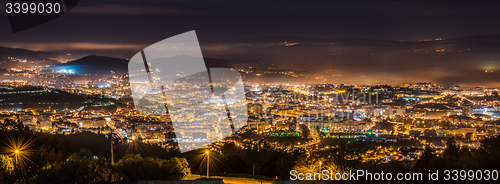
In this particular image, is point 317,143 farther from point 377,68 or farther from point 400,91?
point 377,68

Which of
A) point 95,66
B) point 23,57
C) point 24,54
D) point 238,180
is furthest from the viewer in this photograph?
point 24,54

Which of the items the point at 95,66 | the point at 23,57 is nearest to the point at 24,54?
the point at 23,57

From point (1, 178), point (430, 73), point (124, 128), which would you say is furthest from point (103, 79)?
point (1, 178)

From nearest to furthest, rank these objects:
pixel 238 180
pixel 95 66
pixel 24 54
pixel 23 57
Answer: pixel 238 180, pixel 95 66, pixel 23 57, pixel 24 54

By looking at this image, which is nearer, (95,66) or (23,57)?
(95,66)

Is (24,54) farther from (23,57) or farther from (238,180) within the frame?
(238,180)

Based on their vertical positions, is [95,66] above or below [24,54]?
below

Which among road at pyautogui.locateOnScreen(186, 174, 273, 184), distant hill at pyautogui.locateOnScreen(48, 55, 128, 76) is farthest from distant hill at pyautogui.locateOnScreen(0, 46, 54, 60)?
road at pyautogui.locateOnScreen(186, 174, 273, 184)

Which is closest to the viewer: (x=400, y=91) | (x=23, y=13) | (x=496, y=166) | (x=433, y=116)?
(x=23, y=13)
